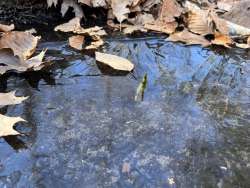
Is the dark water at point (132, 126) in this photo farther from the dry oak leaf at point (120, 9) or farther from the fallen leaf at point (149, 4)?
the fallen leaf at point (149, 4)

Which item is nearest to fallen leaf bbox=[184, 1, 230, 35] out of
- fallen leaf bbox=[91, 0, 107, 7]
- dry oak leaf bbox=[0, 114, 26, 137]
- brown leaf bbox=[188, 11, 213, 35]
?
brown leaf bbox=[188, 11, 213, 35]

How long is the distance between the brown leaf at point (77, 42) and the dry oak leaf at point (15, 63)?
12.5 inches

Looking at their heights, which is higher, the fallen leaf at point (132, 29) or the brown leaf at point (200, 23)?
the brown leaf at point (200, 23)

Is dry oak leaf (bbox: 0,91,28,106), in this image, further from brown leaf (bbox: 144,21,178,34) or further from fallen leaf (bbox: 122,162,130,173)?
brown leaf (bbox: 144,21,178,34)

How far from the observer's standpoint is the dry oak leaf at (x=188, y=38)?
262 centimetres

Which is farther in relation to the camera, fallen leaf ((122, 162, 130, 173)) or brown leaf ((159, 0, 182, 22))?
brown leaf ((159, 0, 182, 22))

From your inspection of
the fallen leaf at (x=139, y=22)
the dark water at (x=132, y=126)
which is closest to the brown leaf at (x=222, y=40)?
the dark water at (x=132, y=126)

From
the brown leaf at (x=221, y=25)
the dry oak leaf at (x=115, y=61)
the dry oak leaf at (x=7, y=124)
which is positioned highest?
the brown leaf at (x=221, y=25)

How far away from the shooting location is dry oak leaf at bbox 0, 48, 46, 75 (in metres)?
2.13

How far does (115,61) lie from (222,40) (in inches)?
30.0

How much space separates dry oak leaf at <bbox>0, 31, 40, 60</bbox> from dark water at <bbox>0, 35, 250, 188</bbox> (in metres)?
0.11

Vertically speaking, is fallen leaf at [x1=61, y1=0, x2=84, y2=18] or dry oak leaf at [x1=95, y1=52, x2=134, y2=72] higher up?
fallen leaf at [x1=61, y1=0, x2=84, y2=18]

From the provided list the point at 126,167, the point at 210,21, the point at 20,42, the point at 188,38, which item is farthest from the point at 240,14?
the point at 126,167

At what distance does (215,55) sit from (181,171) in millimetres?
1101
